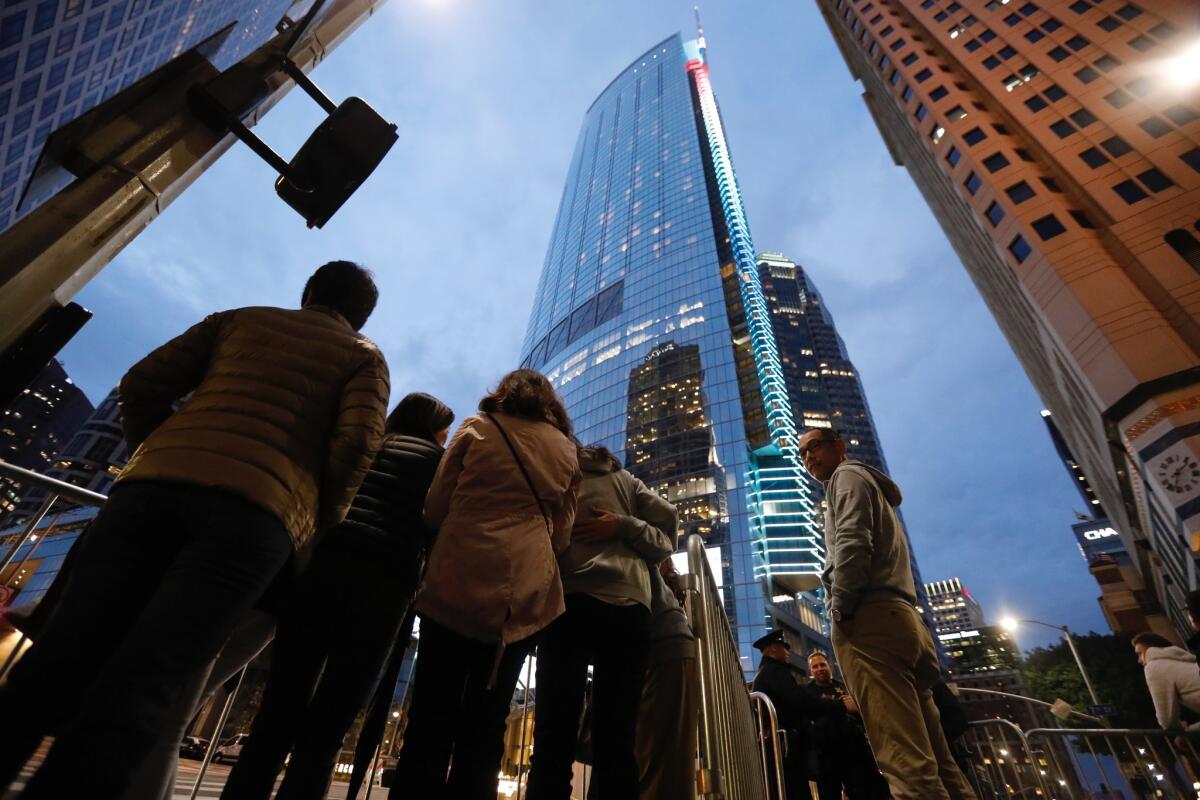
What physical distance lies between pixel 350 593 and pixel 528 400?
3.59 ft

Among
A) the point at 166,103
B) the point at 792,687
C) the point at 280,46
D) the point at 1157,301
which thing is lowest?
the point at 792,687

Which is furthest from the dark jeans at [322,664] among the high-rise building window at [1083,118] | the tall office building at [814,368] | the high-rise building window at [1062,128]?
the tall office building at [814,368]

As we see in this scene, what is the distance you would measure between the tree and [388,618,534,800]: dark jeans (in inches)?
1626

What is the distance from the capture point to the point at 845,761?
456cm

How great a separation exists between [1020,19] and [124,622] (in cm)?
4926

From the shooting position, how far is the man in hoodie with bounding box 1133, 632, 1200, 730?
4996mm

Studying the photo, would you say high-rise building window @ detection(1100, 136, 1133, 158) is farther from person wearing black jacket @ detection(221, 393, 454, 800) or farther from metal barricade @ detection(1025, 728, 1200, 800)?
person wearing black jacket @ detection(221, 393, 454, 800)

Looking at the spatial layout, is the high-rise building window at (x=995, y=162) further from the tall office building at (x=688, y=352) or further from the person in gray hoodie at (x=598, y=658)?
the person in gray hoodie at (x=598, y=658)

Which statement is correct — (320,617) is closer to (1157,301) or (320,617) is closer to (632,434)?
(1157,301)

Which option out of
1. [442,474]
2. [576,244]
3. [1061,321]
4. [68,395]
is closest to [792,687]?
[442,474]

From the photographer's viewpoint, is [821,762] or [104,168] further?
[821,762]

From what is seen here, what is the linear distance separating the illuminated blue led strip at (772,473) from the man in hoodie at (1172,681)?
39.6 meters

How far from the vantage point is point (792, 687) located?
15.3ft

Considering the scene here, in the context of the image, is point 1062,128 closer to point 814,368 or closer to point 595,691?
point 595,691
